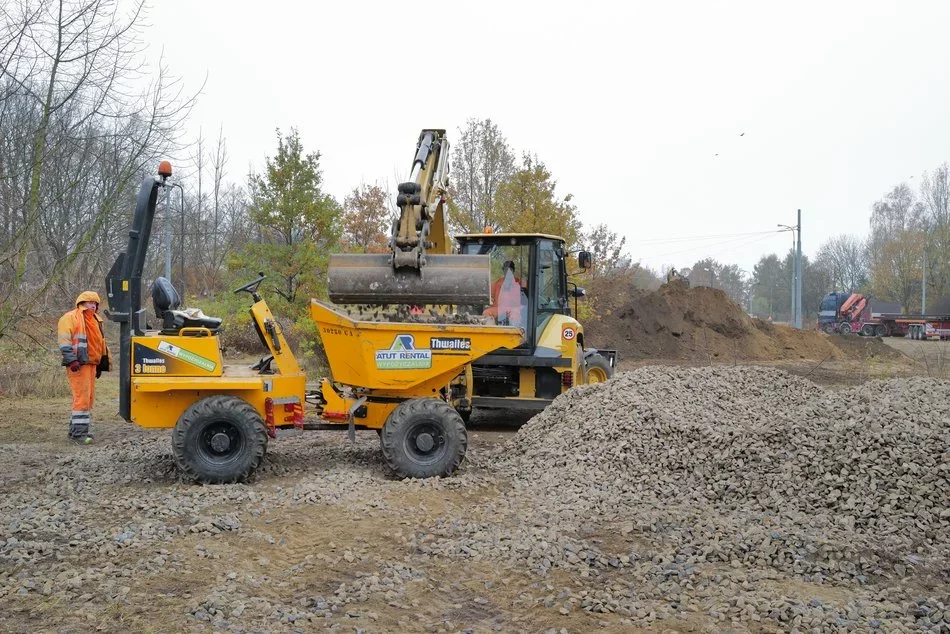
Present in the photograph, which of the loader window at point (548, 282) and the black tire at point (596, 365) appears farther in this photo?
the black tire at point (596, 365)

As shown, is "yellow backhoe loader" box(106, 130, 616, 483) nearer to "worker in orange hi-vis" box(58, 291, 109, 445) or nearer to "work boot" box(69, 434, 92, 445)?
"worker in orange hi-vis" box(58, 291, 109, 445)

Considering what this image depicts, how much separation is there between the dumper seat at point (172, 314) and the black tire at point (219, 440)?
69 cm

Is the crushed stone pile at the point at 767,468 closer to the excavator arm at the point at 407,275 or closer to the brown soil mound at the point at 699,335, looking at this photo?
the excavator arm at the point at 407,275

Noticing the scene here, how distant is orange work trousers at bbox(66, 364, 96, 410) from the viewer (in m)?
8.36

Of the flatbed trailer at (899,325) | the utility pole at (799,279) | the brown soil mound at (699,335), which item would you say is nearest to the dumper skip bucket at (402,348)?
the brown soil mound at (699,335)

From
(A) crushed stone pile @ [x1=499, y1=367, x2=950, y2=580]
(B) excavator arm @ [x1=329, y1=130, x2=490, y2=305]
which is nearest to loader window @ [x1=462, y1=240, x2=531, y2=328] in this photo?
(A) crushed stone pile @ [x1=499, y1=367, x2=950, y2=580]

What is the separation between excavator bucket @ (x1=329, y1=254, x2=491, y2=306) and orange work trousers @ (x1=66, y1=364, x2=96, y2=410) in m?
3.27

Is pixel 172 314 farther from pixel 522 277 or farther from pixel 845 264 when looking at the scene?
pixel 845 264

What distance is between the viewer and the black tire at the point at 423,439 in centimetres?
677

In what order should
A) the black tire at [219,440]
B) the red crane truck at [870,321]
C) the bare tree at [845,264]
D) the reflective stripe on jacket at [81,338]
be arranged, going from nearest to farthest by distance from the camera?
1. the black tire at [219,440]
2. the reflective stripe on jacket at [81,338]
3. the red crane truck at [870,321]
4. the bare tree at [845,264]

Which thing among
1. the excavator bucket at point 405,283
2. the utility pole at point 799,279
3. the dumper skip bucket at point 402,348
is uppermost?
the utility pole at point 799,279

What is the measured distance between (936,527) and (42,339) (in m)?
12.2

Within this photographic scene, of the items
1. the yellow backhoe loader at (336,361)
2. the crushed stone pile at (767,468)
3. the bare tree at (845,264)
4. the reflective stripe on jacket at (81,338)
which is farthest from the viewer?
the bare tree at (845,264)

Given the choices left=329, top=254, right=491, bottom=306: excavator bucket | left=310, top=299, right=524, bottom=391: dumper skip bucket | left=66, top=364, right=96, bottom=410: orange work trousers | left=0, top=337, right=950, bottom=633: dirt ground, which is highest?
left=329, top=254, right=491, bottom=306: excavator bucket
